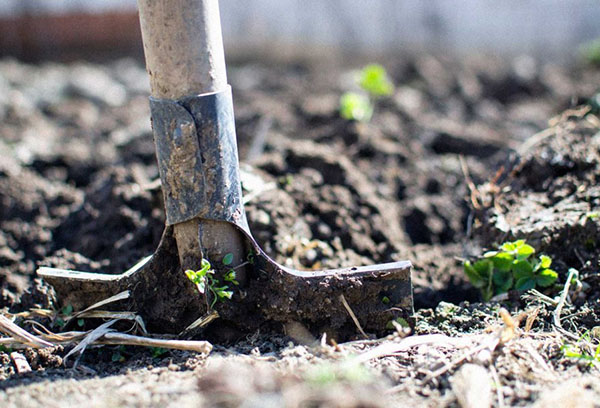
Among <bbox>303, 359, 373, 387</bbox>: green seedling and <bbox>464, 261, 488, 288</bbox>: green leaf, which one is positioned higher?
<bbox>303, 359, 373, 387</bbox>: green seedling

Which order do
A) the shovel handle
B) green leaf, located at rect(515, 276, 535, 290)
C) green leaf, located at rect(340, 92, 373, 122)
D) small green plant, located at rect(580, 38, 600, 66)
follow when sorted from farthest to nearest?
small green plant, located at rect(580, 38, 600, 66)
green leaf, located at rect(340, 92, 373, 122)
green leaf, located at rect(515, 276, 535, 290)
the shovel handle

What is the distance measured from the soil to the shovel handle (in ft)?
2.61

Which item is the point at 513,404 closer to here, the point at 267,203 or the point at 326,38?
the point at 267,203

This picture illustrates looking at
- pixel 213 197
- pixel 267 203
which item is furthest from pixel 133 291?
pixel 267 203

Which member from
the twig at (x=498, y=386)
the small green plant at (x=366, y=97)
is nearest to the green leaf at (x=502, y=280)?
the twig at (x=498, y=386)

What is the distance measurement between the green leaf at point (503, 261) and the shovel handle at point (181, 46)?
1153 mm

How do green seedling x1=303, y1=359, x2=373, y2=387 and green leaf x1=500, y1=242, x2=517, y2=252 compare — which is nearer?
green seedling x1=303, y1=359, x2=373, y2=387

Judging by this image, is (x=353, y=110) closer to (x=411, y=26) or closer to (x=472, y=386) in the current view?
(x=472, y=386)

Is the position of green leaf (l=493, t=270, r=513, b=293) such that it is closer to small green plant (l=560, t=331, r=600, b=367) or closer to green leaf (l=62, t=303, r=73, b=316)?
small green plant (l=560, t=331, r=600, b=367)

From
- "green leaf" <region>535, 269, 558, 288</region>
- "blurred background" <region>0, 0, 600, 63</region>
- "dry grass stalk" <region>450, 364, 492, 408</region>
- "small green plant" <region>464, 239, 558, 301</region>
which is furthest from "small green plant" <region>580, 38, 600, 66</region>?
"dry grass stalk" <region>450, 364, 492, 408</region>

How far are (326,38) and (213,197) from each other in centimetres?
551

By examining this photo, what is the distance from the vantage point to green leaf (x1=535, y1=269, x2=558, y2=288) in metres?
2.17

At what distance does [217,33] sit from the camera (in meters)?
1.82

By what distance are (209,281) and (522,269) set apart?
3.61 feet
